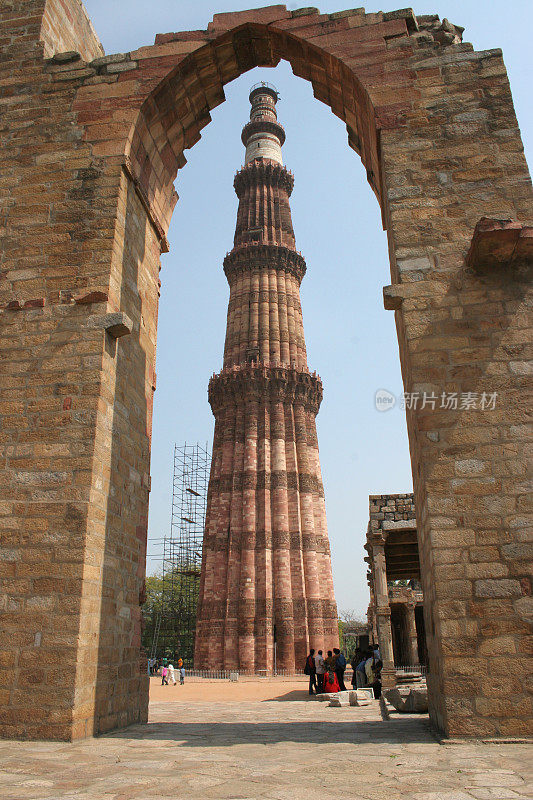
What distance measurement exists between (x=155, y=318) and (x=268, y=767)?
5.13 metres

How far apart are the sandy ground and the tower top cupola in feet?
81.8

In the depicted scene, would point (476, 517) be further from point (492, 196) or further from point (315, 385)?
point (315, 385)

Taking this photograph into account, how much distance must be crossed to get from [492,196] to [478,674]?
3.93 m

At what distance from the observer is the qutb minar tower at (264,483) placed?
20.9 metres

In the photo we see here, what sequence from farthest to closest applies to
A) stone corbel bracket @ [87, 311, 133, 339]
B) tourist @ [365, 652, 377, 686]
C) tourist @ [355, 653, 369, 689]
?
tourist @ [355, 653, 369, 689] < tourist @ [365, 652, 377, 686] < stone corbel bracket @ [87, 311, 133, 339]

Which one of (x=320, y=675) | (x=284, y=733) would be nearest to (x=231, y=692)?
(x=320, y=675)

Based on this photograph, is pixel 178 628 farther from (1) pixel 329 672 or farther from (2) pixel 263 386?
(1) pixel 329 672

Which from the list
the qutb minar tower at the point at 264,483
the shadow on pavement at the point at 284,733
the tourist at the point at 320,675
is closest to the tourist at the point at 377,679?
the tourist at the point at 320,675

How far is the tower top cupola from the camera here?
3206 centimetres

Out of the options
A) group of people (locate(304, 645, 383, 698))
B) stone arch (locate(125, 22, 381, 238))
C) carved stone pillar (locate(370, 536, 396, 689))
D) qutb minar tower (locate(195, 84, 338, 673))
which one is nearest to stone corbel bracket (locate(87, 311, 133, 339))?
stone arch (locate(125, 22, 381, 238))

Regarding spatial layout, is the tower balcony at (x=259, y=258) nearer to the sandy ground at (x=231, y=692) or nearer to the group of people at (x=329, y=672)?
the sandy ground at (x=231, y=692)

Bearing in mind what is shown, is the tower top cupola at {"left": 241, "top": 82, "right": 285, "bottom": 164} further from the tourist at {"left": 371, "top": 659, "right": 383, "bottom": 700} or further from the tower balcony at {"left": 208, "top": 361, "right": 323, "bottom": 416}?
the tourist at {"left": 371, "top": 659, "right": 383, "bottom": 700}

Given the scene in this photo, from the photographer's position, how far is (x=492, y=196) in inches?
211

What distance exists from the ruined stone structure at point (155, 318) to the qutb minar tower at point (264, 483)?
16.0 m
